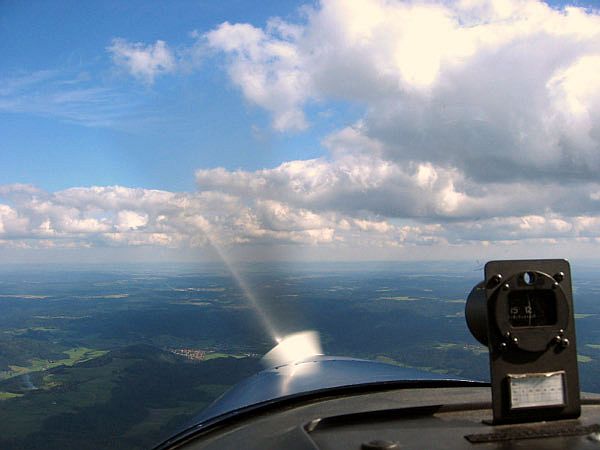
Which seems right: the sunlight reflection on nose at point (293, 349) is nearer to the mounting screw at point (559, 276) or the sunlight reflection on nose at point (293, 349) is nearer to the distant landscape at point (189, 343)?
the distant landscape at point (189, 343)

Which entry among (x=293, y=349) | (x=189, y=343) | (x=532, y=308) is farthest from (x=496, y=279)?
(x=189, y=343)

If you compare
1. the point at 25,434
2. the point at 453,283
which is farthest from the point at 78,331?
the point at 453,283

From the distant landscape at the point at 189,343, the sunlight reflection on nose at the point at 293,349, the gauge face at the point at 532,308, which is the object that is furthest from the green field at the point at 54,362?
the gauge face at the point at 532,308

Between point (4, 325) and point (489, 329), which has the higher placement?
point (489, 329)

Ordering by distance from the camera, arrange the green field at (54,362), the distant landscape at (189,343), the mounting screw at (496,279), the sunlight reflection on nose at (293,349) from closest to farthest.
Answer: the mounting screw at (496,279), the sunlight reflection on nose at (293,349), the distant landscape at (189,343), the green field at (54,362)

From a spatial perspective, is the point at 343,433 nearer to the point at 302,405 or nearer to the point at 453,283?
the point at 302,405

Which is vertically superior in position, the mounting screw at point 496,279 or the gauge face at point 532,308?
the mounting screw at point 496,279

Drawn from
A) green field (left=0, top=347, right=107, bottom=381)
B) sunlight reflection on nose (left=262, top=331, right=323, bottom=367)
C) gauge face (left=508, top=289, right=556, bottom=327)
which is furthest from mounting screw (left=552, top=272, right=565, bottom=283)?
green field (left=0, top=347, right=107, bottom=381)
